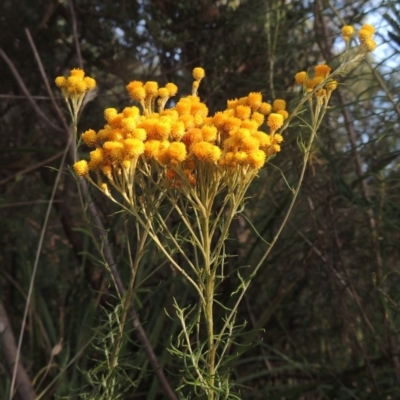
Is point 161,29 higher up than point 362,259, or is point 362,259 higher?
point 161,29

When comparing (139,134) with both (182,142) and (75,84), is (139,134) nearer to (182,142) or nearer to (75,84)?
(182,142)

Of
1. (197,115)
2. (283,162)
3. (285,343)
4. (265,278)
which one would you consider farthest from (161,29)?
(197,115)

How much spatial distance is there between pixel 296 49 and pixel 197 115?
3.89ft

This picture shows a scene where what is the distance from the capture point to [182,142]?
86 cm

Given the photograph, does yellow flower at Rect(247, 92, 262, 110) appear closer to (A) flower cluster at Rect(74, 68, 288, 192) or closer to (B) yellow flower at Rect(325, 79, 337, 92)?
(A) flower cluster at Rect(74, 68, 288, 192)

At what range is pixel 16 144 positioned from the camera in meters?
2.33

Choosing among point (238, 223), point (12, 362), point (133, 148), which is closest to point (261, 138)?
point (133, 148)

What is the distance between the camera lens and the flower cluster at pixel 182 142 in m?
0.81

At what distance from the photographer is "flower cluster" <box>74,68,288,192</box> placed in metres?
0.81

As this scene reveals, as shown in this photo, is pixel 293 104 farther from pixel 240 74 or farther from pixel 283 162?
pixel 240 74

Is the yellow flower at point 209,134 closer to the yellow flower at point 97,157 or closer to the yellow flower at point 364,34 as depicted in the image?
the yellow flower at point 97,157

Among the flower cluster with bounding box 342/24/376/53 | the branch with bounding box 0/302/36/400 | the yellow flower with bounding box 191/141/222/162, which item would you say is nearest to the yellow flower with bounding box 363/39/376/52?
the flower cluster with bounding box 342/24/376/53

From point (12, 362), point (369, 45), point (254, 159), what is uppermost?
point (369, 45)

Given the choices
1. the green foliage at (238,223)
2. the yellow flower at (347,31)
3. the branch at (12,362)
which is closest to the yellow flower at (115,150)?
the yellow flower at (347,31)
